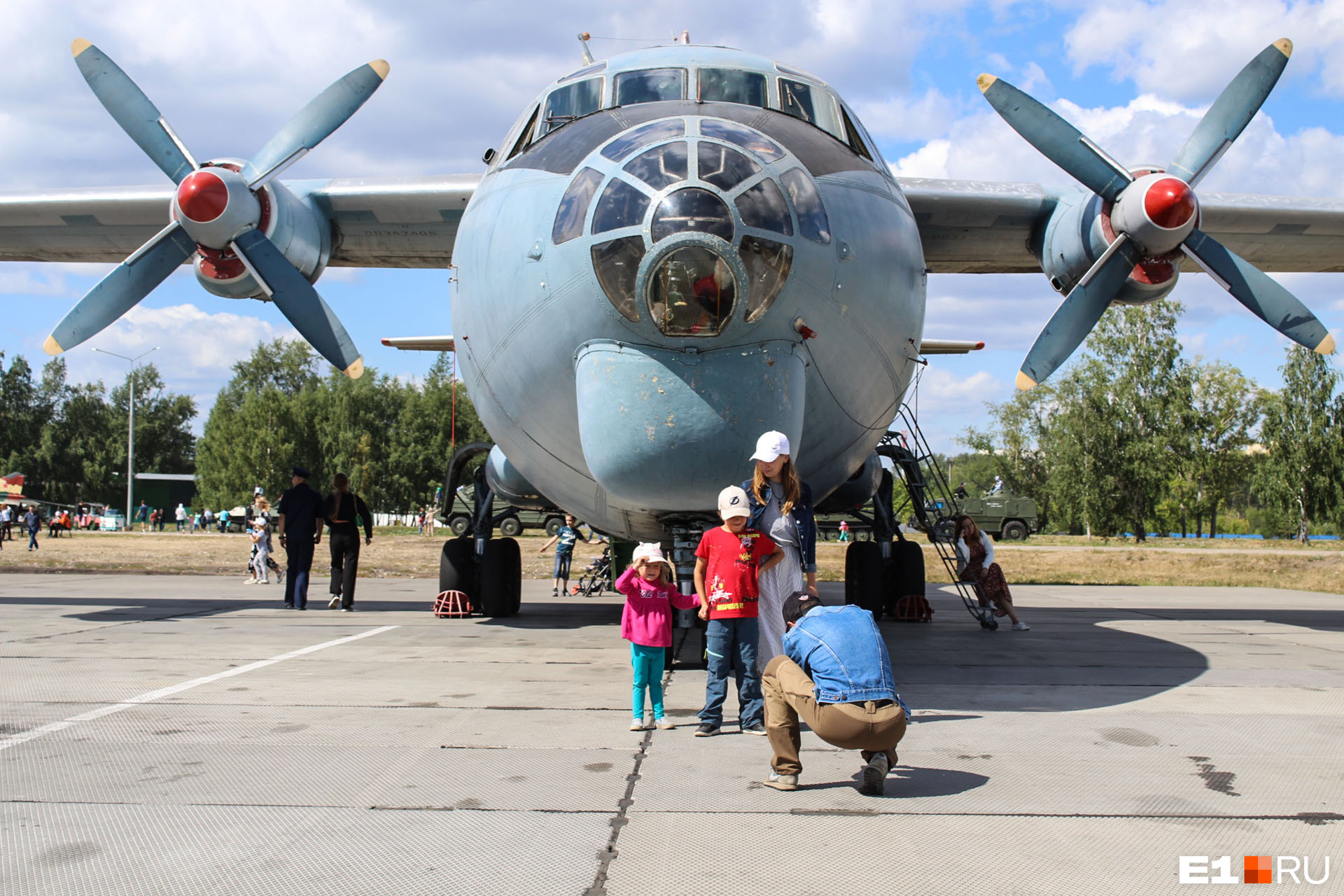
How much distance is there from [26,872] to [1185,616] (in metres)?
12.3

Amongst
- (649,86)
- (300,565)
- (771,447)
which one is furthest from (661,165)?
(300,565)

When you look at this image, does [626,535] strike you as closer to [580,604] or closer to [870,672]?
[870,672]

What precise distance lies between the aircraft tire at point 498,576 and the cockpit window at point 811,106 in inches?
228

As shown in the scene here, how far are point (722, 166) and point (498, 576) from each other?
266 inches

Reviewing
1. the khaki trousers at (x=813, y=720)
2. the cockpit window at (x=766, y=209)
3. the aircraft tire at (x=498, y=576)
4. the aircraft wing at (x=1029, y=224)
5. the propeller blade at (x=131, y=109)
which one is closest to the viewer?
the khaki trousers at (x=813, y=720)

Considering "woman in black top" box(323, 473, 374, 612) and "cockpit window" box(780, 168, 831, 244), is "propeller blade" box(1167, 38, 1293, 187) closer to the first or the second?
"cockpit window" box(780, 168, 831, 244)

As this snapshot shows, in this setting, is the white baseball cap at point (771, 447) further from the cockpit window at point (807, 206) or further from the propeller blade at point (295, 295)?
the propeller blade at point (295, 295)

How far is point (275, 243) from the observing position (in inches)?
379

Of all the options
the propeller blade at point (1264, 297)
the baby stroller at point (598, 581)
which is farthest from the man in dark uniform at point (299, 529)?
the propeller blade at point (1264, 297)

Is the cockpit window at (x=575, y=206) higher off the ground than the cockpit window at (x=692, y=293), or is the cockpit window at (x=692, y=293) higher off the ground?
the cockpit window at (x=575, y=206)

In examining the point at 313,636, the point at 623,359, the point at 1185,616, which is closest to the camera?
the point at 623,359

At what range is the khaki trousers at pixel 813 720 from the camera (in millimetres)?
3920

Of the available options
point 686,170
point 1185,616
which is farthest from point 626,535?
point 1185,616

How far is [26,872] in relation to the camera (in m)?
3.05
